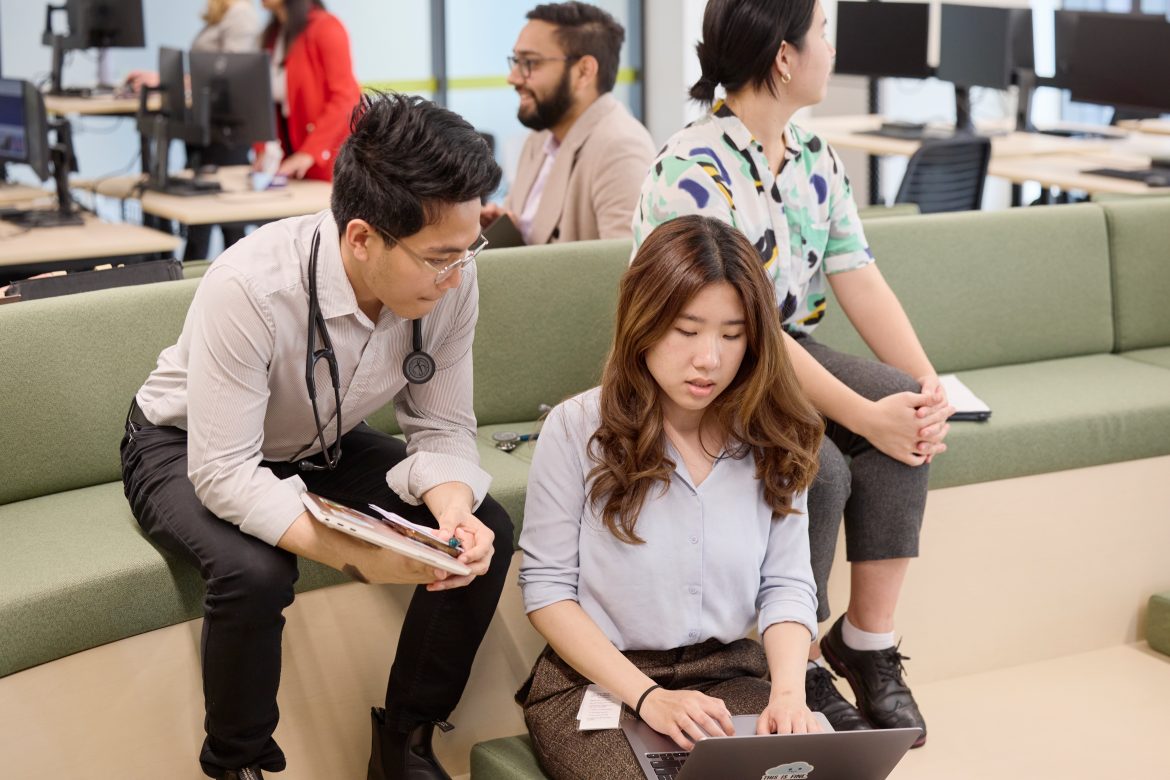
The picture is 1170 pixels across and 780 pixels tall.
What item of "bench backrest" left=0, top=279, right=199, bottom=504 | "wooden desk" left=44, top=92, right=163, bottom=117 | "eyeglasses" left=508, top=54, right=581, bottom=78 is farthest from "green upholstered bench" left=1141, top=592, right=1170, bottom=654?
"wooden desk" left=44, top=92, right=163, bottom=117

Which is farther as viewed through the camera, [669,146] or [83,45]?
[83,45]

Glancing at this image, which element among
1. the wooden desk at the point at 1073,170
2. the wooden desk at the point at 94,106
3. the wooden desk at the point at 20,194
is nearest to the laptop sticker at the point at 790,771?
the wooden desk at the point at 1073,170

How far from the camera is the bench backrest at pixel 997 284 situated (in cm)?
332

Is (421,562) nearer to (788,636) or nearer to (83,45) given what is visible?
(788,636)

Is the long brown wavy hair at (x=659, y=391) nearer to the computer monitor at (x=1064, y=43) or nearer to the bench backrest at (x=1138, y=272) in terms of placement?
the bench backrest at (x=1138, y=272)

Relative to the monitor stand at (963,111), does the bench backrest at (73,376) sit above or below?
below

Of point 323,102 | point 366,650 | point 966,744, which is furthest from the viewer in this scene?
point 323,102

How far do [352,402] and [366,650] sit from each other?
20.0 inches

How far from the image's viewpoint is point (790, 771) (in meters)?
1.91

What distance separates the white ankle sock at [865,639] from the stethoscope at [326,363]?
96 cm

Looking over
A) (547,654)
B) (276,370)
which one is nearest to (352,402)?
(276,370)

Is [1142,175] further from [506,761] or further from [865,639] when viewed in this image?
[506,761]

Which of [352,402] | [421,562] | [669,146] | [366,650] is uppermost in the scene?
[669,146]

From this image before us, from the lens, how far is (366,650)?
8.04ft
